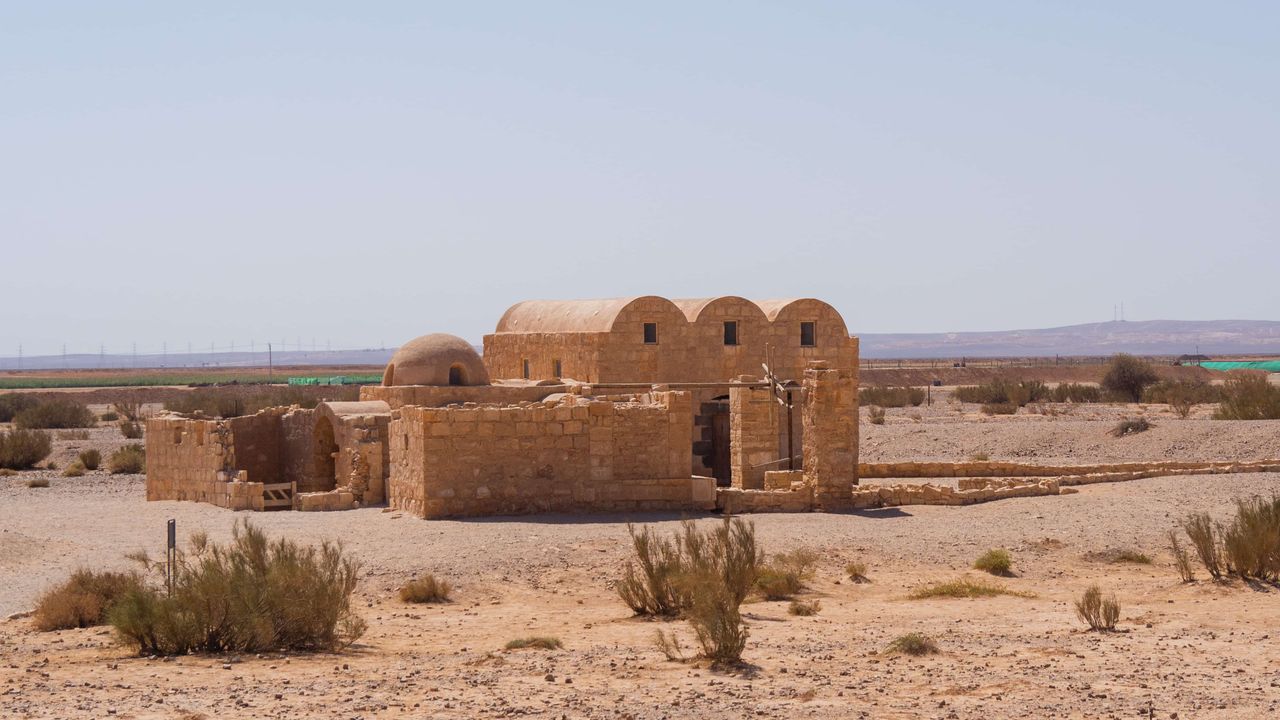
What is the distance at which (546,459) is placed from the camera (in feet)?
57.0

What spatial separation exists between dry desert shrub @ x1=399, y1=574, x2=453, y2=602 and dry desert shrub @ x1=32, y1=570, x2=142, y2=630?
2.37 m

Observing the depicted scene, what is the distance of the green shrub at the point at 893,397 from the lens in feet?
152

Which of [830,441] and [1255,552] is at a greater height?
[830,441]

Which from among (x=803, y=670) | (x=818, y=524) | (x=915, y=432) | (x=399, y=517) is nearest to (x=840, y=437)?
(x=818, y=524)

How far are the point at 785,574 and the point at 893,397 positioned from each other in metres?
35.0

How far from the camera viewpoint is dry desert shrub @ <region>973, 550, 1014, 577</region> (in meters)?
14.0

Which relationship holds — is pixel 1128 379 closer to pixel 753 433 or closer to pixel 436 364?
pixel 753 433

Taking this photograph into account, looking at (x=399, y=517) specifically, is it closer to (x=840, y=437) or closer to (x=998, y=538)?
(x=840, y=437)

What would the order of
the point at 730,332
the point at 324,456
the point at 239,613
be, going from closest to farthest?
the point at 239,613, the point at 324,456, the point at 730,332

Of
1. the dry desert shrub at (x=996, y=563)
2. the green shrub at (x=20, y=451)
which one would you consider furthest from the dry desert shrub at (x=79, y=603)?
the green shrub at (x=20, y=451)

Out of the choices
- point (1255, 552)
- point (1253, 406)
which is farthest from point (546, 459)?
point (1253, 406)

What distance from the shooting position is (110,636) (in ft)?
34.4

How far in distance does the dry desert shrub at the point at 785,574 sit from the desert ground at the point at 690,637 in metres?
0.15

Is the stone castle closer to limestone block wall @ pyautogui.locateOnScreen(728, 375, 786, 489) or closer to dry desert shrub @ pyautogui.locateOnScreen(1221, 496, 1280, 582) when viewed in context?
limestone block wall @ pyautogui.locateOnScreen(728, 375, 786, 489)
